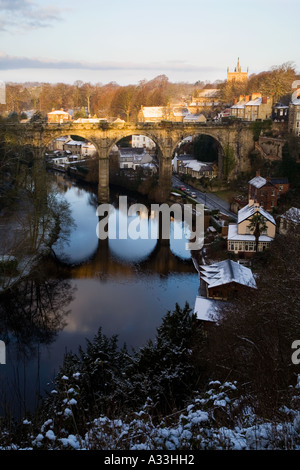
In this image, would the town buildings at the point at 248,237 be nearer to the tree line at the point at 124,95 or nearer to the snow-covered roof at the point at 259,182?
the snow-covered roof at the point at 259,182

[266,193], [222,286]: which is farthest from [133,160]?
[222,286]

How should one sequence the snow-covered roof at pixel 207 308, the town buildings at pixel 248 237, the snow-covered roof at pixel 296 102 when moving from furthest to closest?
1. the snow-covered roof at pixel 296 102
2. the town buildings at pixel 248 237
3. the snow-covered roof at pixel 207 308

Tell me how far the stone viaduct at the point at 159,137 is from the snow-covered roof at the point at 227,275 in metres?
14.6

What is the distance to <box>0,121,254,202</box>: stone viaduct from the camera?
27922 mm

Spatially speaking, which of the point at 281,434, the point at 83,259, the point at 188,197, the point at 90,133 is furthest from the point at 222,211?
the point at 281,434

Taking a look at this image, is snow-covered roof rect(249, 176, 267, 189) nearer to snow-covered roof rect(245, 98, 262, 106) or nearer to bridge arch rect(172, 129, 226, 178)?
bridge arch rect(172, 129, 226, 178)

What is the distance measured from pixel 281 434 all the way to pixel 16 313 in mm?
10576

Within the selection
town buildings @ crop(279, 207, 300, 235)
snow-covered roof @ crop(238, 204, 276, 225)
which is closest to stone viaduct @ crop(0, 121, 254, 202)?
snow-covered roof @ crop(238, 204, 276, 225)

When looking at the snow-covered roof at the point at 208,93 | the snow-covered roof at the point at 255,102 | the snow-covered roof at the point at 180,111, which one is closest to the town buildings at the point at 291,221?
the snow-covered roof at the point at 255,102

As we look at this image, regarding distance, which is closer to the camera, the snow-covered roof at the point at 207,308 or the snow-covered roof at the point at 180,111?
the snow-covered roof at the point at 207,308

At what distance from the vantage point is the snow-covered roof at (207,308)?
37.3 feet

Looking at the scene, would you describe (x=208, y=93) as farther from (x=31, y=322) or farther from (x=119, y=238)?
(x=31, y=322)

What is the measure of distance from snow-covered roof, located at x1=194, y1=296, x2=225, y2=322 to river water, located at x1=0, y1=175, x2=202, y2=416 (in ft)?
4.75

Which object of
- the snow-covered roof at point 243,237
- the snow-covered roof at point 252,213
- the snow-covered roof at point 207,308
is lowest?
the snow-covered roof at point 207,308
